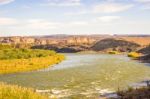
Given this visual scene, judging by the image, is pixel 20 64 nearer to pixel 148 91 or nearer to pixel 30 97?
pixel 148 91

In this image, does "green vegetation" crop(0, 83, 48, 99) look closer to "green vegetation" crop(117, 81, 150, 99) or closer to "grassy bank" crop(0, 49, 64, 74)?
"green vegetation" crop(117, 81, 150, 99)

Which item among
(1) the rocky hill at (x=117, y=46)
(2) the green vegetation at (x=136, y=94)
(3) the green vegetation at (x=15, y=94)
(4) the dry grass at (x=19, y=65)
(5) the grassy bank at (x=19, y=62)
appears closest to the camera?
(3) the green vegetation at (x=15, y=94)

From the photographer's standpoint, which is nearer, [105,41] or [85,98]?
[85,98]

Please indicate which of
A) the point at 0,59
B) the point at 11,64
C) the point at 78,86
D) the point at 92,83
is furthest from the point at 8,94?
the point at 0,59

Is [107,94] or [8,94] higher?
[8,94]

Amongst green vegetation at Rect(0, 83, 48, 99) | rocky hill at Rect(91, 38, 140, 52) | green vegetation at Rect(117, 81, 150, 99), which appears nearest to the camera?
green vegetation at Rect(0, 83, 48, 99)

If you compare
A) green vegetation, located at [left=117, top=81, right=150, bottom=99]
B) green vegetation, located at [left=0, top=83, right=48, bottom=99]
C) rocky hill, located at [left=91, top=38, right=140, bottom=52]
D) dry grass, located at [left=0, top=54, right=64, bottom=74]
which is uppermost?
green vegetation, located at [left=0, top=83, right=48, bottom=99]

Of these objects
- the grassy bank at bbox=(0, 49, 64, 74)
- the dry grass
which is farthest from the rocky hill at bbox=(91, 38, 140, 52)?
the dry grass

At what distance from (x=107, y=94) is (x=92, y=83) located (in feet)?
30.8

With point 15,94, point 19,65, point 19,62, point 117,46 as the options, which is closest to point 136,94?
point 15,94

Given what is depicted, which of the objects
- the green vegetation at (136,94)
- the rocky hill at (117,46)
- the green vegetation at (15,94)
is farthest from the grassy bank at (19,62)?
the rocky hill at (117,46)

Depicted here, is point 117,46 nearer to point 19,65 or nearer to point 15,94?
point 19,65

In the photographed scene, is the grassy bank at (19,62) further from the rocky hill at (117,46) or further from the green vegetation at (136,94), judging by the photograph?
the rocky hill at (117,46)

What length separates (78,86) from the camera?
37.6m
